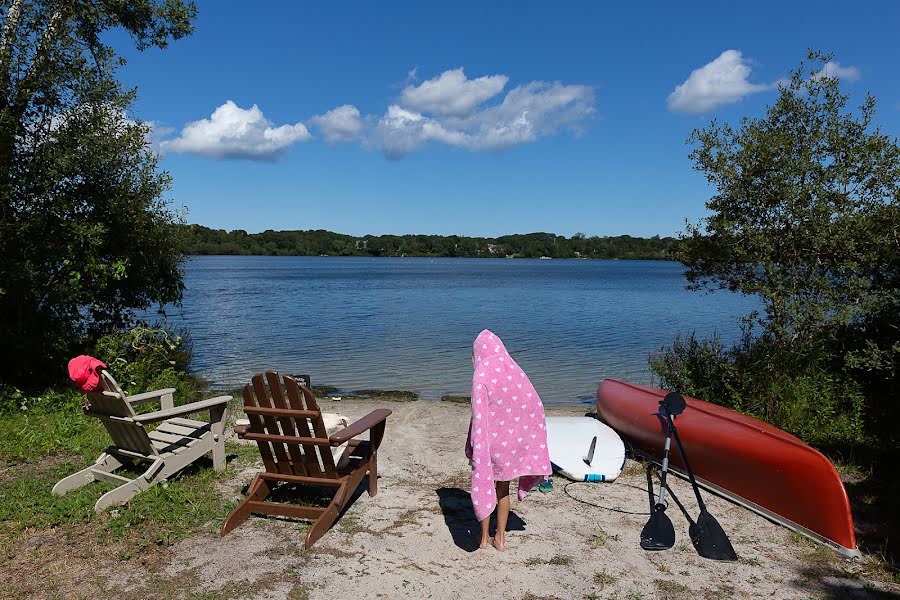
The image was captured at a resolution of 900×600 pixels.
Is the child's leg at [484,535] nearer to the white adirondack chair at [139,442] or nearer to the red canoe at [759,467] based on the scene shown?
the red canoe at [759,467]

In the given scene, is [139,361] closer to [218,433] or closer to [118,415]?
[218,433]

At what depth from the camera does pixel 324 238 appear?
161 metres

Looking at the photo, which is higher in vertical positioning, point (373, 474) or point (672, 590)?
point (373, 474)

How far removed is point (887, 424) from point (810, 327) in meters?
1.48

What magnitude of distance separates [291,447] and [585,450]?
3.39m

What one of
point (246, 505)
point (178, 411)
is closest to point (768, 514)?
point (246, 505)

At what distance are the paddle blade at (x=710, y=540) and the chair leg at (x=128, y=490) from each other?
4.55 meters

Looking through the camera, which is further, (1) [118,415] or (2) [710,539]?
(1) [118,415]

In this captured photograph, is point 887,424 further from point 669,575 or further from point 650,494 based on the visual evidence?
point 669,575

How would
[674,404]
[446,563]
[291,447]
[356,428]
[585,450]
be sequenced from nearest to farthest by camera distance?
[446,563]
[291,447]
[356,428]
[674,404]
[585,450]

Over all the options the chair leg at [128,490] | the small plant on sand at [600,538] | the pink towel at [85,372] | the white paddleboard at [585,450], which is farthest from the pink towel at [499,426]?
the pink towel at [85,372]

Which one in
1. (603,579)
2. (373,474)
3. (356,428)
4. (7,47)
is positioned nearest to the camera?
(603,579)

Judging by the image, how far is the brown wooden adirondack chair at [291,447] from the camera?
4.70 meters

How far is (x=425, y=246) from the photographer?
Result: 16925 centimetres
